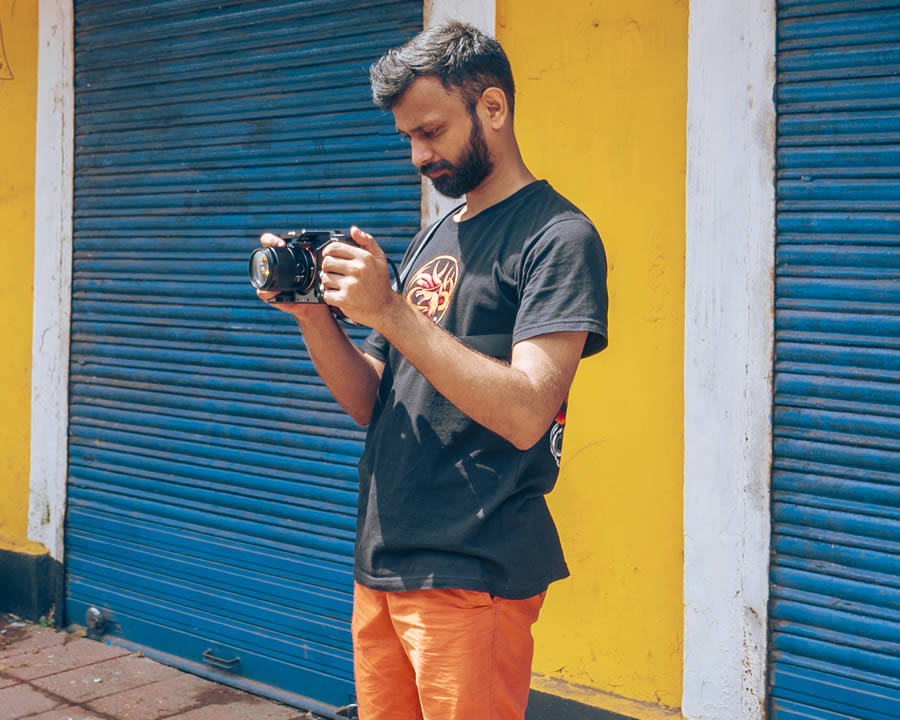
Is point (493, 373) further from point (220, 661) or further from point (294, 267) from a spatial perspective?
point (220, 661)

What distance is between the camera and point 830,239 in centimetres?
275

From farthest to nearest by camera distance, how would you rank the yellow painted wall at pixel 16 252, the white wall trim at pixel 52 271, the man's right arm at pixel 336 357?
the yellow painted wall at pixel 16 252 → the white wall trim at pixel 52 271 → the man's right arm at pixel 336 357

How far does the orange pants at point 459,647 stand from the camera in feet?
5.94

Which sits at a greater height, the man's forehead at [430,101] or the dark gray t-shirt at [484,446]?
the man's forehead at [430,101]

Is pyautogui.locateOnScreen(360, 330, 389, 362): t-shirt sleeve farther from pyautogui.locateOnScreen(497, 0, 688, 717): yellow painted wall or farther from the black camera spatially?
pyautogui.locateOnScreen(497, 0, 688, 717): yellow painted wall

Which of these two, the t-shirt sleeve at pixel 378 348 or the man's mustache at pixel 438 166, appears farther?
the t-shirt sleeve at pixel 378 348

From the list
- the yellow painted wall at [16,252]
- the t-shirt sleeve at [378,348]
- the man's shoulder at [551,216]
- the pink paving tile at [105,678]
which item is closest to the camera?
the man's shoulder at [551,216]

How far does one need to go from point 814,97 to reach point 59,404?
12.4ft

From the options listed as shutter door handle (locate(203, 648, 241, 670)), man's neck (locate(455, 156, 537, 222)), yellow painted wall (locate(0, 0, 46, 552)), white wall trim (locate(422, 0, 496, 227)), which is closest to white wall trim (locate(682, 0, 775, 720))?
white wall trim (locate(422, 0, 496, 227))

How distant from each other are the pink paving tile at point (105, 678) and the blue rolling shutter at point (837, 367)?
106 inches

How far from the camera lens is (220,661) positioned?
13.8ft

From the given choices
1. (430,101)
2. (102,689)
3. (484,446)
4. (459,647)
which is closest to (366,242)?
(430,101)

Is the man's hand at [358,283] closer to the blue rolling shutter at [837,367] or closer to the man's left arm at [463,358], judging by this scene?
the man's left arm at [463,358]

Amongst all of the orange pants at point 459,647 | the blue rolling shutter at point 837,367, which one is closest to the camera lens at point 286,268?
the orange pants at point 459,647
